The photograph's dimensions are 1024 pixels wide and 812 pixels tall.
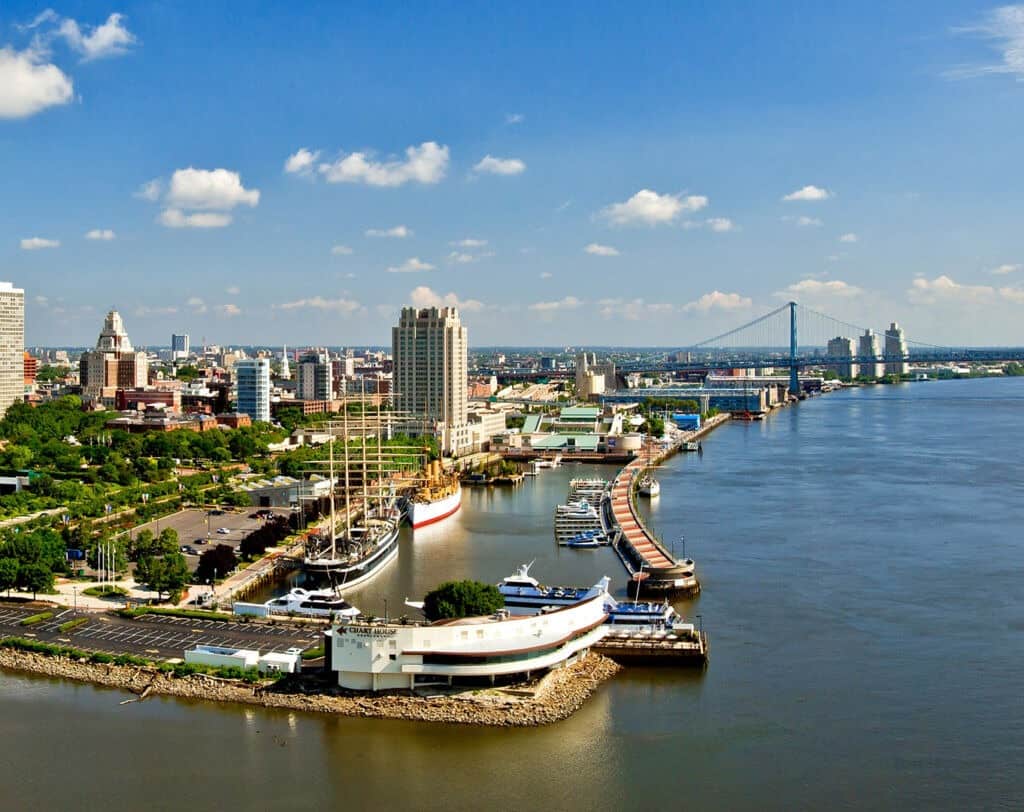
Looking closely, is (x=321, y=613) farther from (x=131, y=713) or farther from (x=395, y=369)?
(x=395, y=369)

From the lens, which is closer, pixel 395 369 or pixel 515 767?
pixel 515 767

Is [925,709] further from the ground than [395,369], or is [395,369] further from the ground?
[395,369]

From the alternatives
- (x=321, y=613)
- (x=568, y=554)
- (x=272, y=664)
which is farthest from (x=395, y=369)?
(x=272, y=664)

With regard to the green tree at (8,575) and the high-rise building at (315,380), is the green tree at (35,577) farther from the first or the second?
the high-rise building at (315,380)

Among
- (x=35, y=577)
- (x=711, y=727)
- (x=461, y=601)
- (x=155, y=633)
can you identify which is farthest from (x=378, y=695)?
(x=35, y=577)

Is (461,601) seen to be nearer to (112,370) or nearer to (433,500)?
(433,500)
